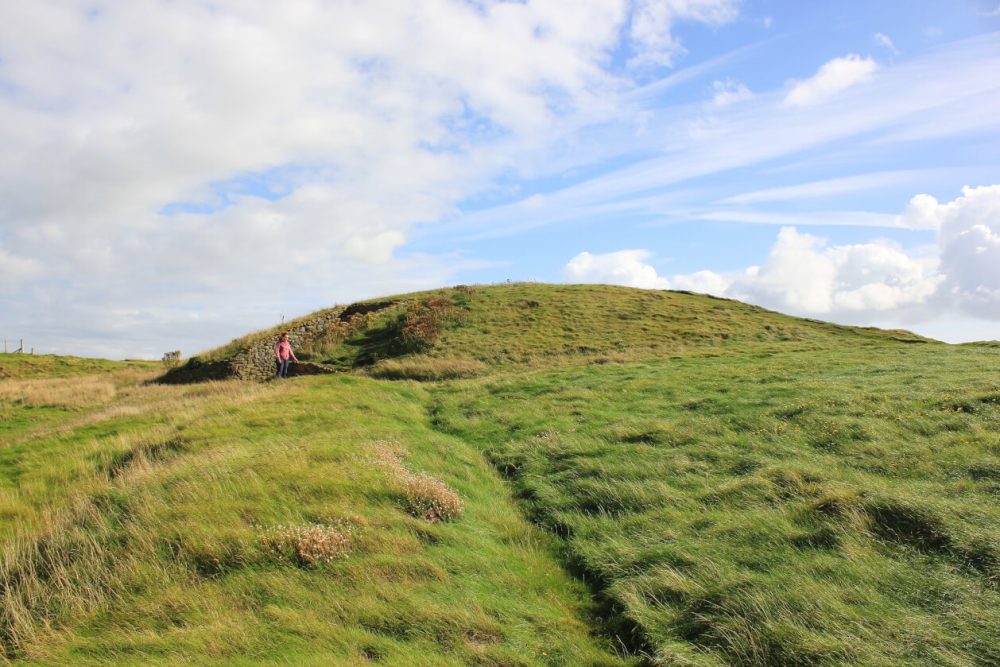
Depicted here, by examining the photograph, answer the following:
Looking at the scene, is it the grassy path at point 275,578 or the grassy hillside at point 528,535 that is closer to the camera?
the grassy path at point 275,578

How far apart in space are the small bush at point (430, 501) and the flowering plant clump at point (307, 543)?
164 centimetres

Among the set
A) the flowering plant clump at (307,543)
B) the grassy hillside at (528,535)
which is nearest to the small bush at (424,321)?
the grassy hillside at (528,535)

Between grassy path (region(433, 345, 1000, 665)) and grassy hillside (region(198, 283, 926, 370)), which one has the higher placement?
grassy hillside (region(198, 283, 926, 370))

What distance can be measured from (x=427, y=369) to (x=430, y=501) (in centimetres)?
2339

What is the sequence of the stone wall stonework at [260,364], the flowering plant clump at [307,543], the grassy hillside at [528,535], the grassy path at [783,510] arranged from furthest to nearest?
1. the stone wall stonework at [260,364]
2. the flowering plant clump at [307,543]
3. the grassy path at [783,510]
4. the grassy hillside at [528,535]

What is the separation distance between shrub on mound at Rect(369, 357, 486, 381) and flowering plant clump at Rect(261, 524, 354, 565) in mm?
24077

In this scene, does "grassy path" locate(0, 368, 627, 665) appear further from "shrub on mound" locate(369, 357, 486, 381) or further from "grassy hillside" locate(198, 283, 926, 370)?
"grassy hillside" locate(198, 283, 926, 370)

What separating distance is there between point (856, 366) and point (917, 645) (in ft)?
71.4

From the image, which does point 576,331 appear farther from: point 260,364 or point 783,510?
point 783,510

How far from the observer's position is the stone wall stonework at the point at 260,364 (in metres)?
35.3

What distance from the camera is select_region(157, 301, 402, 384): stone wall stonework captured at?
35281 millimetres

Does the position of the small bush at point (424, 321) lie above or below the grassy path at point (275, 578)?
above

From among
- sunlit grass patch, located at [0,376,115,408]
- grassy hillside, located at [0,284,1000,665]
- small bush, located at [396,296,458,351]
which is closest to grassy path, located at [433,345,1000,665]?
grassy hillside, located at [0,284,1000,665]

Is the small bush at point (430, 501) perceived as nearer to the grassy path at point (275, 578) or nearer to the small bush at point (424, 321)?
the grassy path at point (275, 578)
